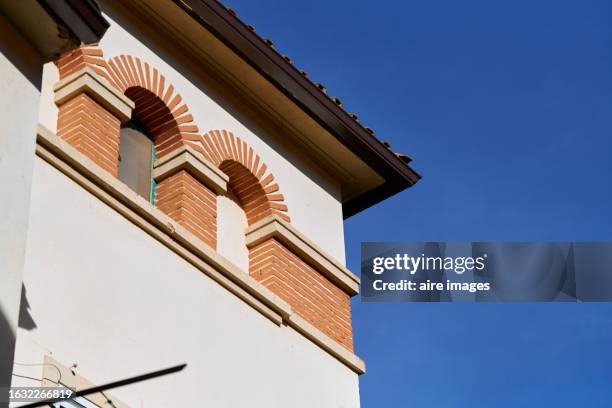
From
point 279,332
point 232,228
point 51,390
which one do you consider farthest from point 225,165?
point 51,390

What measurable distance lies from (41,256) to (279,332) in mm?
2792

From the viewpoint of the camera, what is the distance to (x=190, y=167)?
12430mm

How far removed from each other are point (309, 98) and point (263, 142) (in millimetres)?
564

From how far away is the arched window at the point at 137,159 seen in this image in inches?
479

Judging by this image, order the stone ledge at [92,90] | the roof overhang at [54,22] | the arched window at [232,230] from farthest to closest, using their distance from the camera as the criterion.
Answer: the arched window at [232,230]
the stone ledge at [92,90]
the roof overhang at [54,22]

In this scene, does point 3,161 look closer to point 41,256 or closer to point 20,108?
point 20,108

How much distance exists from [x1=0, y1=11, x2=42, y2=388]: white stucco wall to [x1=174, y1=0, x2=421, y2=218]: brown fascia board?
12.3 ft

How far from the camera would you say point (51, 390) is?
9289mm

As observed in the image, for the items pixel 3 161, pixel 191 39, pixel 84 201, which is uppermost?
pixel 191 39

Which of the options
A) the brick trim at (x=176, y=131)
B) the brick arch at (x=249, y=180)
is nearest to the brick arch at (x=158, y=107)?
Answer: the brick trim at (x=176, y=131)

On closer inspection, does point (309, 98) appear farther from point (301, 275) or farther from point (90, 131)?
point (90, 131)

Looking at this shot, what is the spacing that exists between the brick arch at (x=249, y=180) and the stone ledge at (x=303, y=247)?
0.58 feet

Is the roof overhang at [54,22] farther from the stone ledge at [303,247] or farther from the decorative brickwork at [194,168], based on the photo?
the stone ledge at [303,247]

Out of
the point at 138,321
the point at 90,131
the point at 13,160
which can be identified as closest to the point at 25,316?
the point at 138,321
